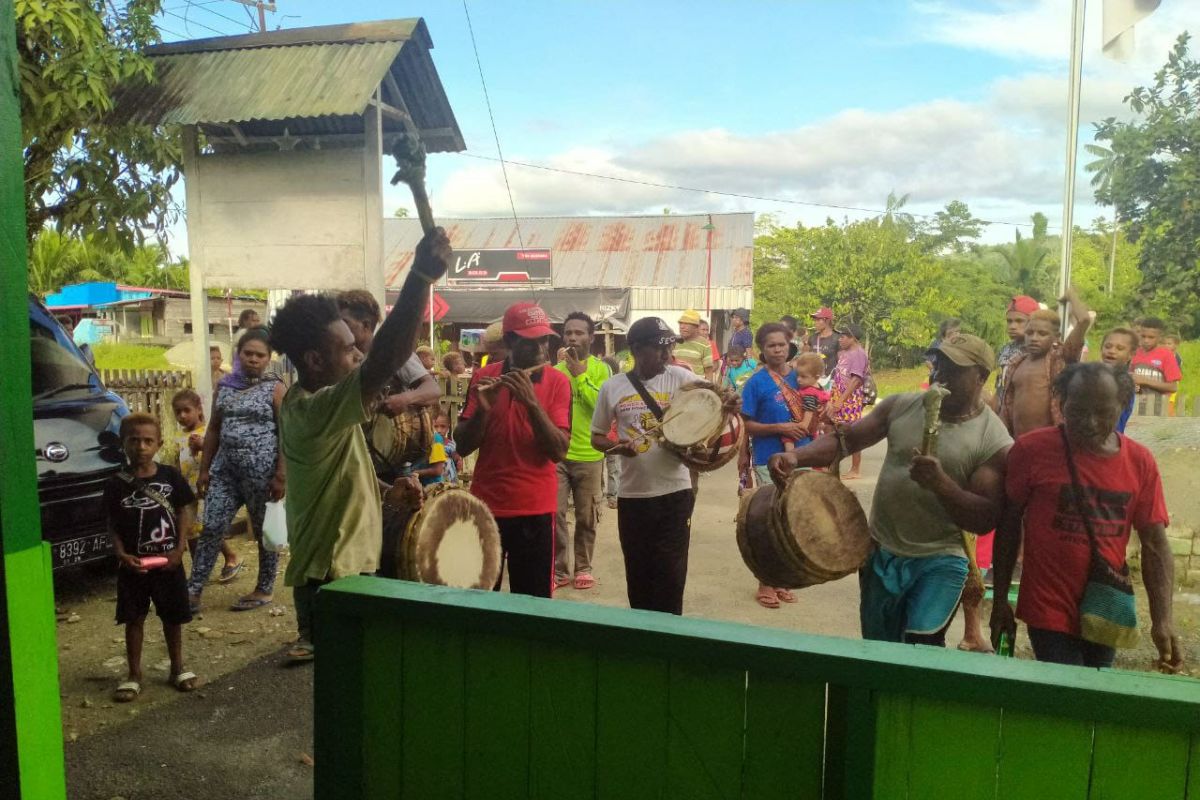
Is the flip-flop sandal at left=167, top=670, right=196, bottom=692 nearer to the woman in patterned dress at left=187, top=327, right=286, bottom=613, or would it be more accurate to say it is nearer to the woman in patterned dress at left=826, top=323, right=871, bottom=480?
the woman in patterned dress at left=187, top=327, right=286, bottom=613

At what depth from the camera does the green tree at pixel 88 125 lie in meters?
6.78

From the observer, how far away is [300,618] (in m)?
3.71

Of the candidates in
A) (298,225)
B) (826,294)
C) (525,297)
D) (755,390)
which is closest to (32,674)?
(755,390)

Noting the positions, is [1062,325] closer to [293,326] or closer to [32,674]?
[293,326]

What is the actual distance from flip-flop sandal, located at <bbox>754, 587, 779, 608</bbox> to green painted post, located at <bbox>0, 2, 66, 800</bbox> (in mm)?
4567

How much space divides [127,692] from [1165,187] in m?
23.5

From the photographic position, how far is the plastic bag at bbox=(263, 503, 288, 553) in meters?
5.48

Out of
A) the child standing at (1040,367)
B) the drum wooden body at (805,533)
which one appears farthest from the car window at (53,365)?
the child standing at (1040,367)

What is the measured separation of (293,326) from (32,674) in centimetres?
137

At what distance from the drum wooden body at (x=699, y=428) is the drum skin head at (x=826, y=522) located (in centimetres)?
86

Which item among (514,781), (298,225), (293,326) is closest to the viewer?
(514,781)

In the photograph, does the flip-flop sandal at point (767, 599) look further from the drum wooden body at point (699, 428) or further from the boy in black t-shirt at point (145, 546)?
the boy in black t-shirt at point (145, 546)

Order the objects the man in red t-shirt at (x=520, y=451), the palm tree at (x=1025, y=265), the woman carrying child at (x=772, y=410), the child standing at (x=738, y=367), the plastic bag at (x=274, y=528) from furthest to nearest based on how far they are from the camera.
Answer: the palm tree at (x=1025, y=265)
the child standing at (x=738, y=367)
the woman carrying child at (x=772, y=410)
the plastic bag at (x=274, y=528)
the man in red t-shirt at (x=520, y=451)

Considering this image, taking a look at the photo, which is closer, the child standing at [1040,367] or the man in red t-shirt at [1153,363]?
the child standing at [1040,367]
